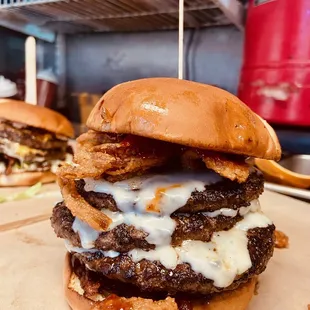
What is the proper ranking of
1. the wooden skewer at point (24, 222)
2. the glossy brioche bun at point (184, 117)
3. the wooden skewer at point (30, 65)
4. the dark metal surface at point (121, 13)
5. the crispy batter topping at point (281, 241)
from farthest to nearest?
the dark metal surface at point (121, 13)
the wooden skewer at point (30, 65)
the wooden skewer at point (24, 222)
the crispy batter topping at point (281, 241)
the glossy brioche bun at point (184, 117)

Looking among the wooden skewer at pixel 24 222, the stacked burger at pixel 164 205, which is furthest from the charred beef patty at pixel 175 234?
the wooden skewer at pixel 24 222

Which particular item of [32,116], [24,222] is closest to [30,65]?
[32,116]

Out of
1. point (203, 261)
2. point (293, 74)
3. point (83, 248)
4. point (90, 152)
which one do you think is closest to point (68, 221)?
point (83, 248)

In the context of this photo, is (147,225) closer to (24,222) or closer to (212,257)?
(212,257)

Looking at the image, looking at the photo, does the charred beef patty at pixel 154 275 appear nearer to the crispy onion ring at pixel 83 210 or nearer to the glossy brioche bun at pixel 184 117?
the crispy onion ring at pixel 83 210

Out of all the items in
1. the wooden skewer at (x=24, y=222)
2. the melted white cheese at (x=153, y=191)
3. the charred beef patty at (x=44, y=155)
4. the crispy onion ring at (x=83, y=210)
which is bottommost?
the wooden skewer at (x=24, y=222)

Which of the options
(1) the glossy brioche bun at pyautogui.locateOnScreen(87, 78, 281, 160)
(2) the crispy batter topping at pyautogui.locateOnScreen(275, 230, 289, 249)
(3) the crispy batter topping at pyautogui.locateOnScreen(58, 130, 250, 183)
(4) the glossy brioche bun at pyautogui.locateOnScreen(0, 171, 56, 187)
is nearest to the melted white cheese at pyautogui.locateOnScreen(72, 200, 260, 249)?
(3) the crispy batter topping at pyautogui.locateOnScreen(58, 130, 250, 183)

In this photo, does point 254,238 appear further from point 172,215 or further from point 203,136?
point 203,136
